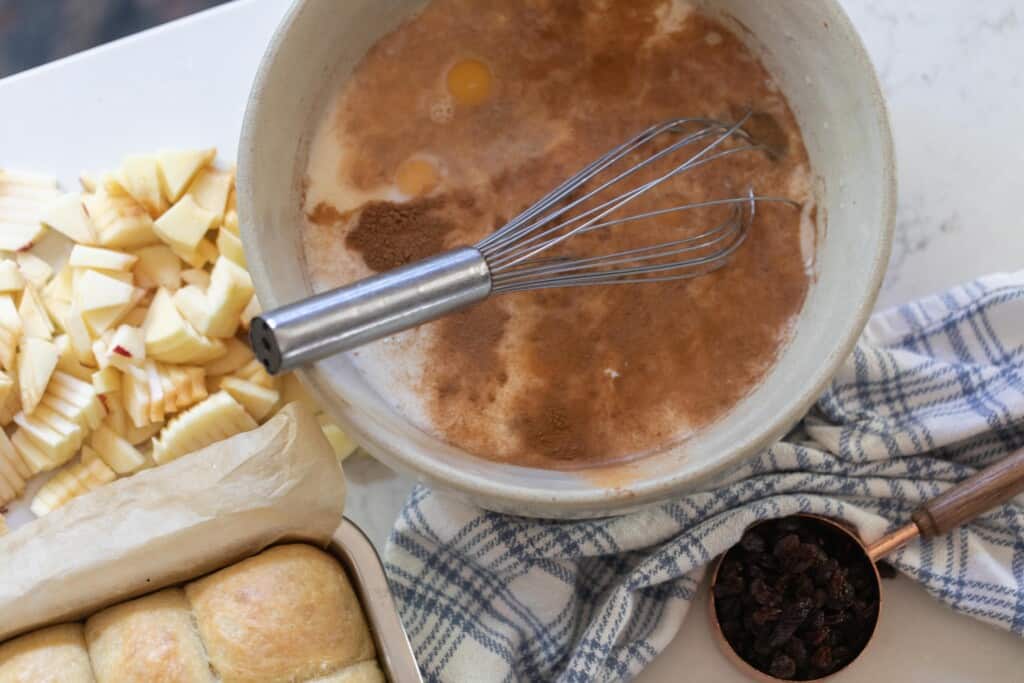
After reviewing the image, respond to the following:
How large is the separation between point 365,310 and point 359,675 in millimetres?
353

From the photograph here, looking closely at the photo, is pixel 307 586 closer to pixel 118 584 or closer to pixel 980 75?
pixel 118 584

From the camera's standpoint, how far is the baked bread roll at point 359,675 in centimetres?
A: 90

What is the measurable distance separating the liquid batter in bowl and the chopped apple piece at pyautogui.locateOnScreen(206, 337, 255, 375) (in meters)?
0.18

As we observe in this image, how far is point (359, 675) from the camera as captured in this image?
2.99ft

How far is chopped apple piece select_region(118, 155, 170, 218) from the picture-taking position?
1073 millimetres

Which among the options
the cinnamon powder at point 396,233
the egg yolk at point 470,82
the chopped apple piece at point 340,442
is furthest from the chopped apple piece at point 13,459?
the egg yolk at point 470,82

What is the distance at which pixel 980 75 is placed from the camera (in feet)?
3.87

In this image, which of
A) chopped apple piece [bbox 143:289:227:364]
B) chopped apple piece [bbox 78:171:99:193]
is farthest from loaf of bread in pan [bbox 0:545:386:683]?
chopped apple piece [bbox 78:171:99:193]

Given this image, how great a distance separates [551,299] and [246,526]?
1.12 ft

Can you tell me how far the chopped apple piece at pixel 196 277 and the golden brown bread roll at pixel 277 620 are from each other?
0.31m

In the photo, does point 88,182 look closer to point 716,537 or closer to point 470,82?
point 470,82

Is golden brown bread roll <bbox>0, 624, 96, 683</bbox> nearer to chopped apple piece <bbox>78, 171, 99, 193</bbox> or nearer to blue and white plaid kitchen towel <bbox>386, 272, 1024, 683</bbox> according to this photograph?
blue and white plaid kitchen towel <bbox>386, 272, 1024, 683</bbox>

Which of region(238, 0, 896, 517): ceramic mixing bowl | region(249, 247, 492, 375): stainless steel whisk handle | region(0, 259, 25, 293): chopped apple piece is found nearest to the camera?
region(249, 247, 492, 375): stainless steel whisk handle

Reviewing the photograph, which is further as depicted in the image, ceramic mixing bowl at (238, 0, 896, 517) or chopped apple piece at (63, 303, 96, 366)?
chopped apple piece at (63, 303, 96, 366)
